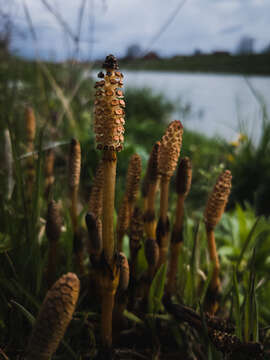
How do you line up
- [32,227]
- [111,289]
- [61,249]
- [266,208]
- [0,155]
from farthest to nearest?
1. [266,208]
2. [0,155]
3. [61,249]
4. [32,227]
5. [111,289]

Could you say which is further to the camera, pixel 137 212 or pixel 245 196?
pixel 245 196

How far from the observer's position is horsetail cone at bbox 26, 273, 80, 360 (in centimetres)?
36

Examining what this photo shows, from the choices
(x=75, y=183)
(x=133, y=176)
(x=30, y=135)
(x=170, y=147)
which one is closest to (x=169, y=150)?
(x=170, y=147)

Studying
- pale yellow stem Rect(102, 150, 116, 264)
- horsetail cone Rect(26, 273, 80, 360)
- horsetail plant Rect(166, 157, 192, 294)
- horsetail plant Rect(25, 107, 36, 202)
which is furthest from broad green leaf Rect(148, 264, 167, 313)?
horsetail plant Rect(25, 107, 36, 202)

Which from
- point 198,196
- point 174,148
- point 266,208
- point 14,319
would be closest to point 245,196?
point 266,208

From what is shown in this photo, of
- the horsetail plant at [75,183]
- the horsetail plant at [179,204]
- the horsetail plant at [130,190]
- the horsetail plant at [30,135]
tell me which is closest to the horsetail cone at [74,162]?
the horsetail plant at [75,183]

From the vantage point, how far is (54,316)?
14.1 inches

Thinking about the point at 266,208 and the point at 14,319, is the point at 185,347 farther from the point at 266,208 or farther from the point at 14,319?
the point at 266,208

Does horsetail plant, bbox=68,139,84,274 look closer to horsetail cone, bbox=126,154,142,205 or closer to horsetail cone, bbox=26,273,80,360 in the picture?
horsetail cone, bbox=126,154,142,205

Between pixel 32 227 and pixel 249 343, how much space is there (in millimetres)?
484

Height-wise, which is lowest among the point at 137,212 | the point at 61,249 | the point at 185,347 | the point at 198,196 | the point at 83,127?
the point at 185,347

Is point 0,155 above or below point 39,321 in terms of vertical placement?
above

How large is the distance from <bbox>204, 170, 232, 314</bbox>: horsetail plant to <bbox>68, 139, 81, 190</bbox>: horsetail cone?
29cm

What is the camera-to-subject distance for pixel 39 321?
1.20 feet
